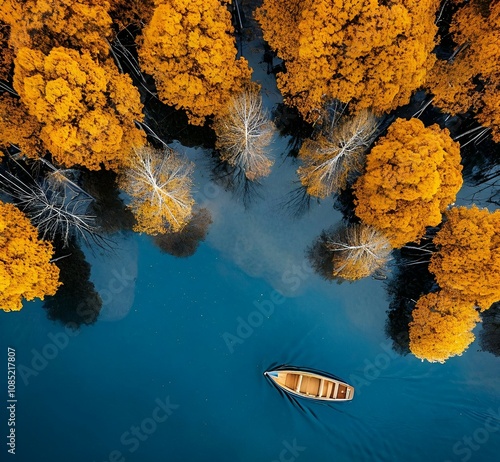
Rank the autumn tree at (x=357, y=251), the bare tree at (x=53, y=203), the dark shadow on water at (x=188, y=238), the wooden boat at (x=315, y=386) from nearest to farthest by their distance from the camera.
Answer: the autumn tree at (x=357, y=251)
the bare tree at (x=53, y=203)
the dark shadow on water at (x=188, y=238)
the wooden boat at (x=315, y=386)

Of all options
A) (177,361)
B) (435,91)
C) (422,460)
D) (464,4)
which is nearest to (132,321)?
(177,361)

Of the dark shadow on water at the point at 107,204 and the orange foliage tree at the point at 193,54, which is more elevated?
the orange foliage tree at the point at 193,54

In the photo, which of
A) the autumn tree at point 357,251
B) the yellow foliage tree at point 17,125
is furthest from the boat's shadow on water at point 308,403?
the yellow foliage tree at point 17,125

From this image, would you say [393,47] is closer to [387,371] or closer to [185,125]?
[185,125]

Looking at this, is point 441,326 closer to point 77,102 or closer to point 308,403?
point 308,403

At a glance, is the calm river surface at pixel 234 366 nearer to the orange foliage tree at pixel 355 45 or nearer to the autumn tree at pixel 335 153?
the autumn tree at pixel 335 153

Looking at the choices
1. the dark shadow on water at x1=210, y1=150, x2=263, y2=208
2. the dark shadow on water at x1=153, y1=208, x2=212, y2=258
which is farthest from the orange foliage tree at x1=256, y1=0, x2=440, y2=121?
the dark shadow on water at x1=153, y1=208, x2=212, y2=258
